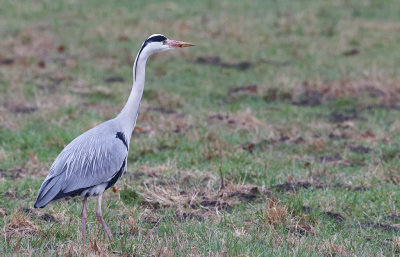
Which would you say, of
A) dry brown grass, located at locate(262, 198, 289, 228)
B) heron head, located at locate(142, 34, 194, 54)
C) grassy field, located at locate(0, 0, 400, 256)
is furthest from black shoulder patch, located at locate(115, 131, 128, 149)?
dry brown grass, located at locate(262, 198, 289, 228)

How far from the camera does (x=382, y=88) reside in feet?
39.4

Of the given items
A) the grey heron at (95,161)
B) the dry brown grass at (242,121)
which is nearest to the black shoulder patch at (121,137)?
the grey heron at (95,161)

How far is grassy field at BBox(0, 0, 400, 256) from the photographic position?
18.6 ft

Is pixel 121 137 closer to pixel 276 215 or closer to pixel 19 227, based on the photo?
pixel 19 227

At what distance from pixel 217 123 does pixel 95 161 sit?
178 inches

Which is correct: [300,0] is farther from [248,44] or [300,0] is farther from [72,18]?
[72,18]


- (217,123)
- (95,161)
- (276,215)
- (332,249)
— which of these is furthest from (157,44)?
(217,123)

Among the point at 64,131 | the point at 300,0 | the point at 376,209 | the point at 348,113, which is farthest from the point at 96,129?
the point at 300,0

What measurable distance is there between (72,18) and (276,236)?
39.6ft

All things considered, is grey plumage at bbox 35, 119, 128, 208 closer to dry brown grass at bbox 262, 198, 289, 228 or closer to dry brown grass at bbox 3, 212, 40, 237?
dry brown grass at bbox 3, 212, 40, 237

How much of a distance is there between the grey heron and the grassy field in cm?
33

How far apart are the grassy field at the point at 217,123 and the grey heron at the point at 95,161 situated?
33 centimetres

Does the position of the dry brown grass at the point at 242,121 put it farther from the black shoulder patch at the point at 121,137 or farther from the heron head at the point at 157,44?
the black shoulder patch at the point at 121,137

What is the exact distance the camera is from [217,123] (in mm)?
10023
